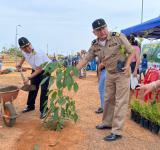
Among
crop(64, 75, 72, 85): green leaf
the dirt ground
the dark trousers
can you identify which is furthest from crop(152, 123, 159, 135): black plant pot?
the dark trousers

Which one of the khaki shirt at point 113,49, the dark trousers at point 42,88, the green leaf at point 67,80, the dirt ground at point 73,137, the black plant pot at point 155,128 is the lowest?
the dirt ground at point 73,137

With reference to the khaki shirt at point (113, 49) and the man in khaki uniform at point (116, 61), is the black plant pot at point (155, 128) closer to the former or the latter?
the man in khaki uniform at point (116, 61)

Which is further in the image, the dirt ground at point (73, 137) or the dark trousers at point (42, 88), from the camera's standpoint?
the dark trousers at point (42, 88)

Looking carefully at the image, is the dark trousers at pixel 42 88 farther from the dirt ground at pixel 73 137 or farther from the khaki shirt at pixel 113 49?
the khaki shirt at pixel 113 49

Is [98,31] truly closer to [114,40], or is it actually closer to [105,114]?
[114,40]

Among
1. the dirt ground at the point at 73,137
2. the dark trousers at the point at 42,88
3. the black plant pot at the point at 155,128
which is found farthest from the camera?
the dark trousers at the point at 42,88

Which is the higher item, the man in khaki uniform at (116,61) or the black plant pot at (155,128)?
the man in khaki uniform at (116,61)

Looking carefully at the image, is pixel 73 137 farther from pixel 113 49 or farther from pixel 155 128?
pixel 113 49

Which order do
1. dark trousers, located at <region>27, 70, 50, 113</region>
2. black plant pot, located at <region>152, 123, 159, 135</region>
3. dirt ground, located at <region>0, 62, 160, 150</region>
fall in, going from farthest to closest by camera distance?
dark trousers, located at <region>27, 70, 50, 113</region> → black plant pot, located at <region>152, 123, 159, 135</region> → dirt ground, located at <region>0, 62, 160, 150</region>

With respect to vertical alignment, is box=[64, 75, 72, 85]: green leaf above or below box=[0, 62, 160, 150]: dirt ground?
above

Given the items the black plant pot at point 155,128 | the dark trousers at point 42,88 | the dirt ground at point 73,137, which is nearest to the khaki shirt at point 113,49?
the dirt ground at point 73,137

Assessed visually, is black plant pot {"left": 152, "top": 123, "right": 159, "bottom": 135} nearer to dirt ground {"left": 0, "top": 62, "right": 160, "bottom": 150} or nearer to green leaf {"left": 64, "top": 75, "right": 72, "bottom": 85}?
dirt ground {"left": 0, "top": 62, "right": 160, "bottom": 150}

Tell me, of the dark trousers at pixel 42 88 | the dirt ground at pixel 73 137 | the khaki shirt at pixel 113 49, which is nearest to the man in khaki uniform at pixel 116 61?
the khaki shirt at pixel 113 49

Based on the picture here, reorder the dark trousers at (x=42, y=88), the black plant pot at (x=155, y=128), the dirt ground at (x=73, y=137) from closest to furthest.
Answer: the dirt ground at (x=73, y=137)
the black plant pot at (x=155, y=128)
the dark trousers at (x=42, y=88)
